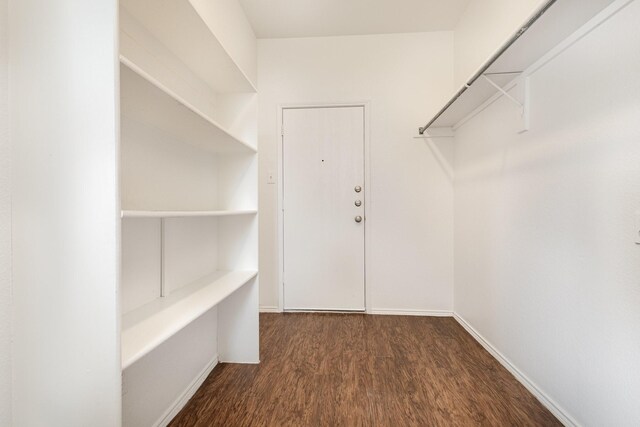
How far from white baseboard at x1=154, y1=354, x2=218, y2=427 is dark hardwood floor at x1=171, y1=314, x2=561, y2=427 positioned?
3cm

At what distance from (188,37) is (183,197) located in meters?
0.73

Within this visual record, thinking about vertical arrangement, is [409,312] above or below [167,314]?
below

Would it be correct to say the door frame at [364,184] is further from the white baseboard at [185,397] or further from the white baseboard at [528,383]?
the white baseboard at [185,397]

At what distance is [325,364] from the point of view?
185 centimetres

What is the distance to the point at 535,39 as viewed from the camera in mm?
1251

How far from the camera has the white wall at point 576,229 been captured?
105cm

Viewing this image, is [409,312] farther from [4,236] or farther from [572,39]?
[4,236]

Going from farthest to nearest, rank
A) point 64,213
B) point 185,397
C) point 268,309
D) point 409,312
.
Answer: point 268,309, point 409,312, point 185,397, point 64,213

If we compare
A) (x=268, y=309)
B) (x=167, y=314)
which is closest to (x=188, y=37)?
(x=167, y=314)

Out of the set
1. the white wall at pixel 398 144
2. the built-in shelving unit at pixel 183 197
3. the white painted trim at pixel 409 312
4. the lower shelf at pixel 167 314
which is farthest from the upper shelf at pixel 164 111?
the white painted trim at pixel 409 312

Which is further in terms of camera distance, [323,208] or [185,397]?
[323,208]

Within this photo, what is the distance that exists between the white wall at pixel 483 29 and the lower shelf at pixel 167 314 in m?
1.68

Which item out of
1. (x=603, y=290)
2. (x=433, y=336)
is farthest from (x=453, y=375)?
(x=603, y=290)

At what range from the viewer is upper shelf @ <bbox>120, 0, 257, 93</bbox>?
1.07 meters
